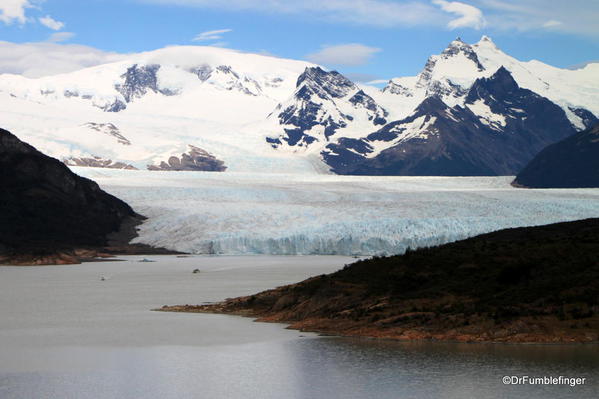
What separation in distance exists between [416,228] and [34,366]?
218ft

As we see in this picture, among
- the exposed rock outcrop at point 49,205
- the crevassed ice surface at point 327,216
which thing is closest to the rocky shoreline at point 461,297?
the crevassed ice surface at point 327,216

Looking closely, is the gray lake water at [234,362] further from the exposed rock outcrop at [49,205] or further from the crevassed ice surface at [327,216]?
the exposed rock outcrop at [49,205]

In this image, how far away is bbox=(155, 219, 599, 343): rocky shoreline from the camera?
33344 mm

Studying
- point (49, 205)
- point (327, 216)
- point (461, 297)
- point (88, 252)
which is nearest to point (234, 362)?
point (461, 297)

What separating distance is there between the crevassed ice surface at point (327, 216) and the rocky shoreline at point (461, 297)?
47975 mm

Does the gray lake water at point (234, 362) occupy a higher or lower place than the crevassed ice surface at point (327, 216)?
lower

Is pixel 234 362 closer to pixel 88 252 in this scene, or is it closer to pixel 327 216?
pixel 327 216

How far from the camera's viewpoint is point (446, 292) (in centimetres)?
3803

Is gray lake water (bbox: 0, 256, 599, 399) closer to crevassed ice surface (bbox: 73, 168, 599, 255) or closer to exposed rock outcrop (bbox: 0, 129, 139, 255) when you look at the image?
crevassed ice surface (bbox: 73, 168, 599, 255)

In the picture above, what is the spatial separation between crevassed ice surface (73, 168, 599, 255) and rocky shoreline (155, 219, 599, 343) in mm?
47975

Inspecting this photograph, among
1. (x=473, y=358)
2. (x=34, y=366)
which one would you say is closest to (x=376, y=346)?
(x=473, y=358)

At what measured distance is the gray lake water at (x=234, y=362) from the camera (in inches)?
997

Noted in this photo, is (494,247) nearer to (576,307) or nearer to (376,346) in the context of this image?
(576,307)

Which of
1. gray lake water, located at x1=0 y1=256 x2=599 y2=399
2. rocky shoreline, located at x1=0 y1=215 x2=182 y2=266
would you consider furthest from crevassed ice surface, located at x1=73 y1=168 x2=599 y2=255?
gray lake water, located at x1=0 y1=256 x2=599 y2=399
